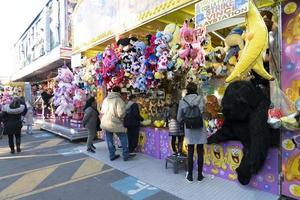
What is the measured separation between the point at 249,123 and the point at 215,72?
132 cm

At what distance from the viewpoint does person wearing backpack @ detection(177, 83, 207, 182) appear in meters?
4.85

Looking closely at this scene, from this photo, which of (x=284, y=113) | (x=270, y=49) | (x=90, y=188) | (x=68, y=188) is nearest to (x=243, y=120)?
(x=284, y=113)

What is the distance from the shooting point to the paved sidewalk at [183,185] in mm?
→ 4363

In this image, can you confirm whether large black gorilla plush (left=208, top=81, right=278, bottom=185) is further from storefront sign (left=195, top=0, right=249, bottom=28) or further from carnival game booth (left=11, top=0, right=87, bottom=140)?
carnival game booth (left=11, top=0, right=87, bottom=140)

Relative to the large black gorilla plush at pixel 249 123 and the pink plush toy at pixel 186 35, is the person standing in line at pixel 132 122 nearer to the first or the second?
the pink plush toy at pixel 186 35

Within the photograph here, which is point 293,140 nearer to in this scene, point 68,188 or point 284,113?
point 284,113

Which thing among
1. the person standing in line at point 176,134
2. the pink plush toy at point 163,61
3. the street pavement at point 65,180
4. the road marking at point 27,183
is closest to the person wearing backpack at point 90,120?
the street pavement at point 65,180

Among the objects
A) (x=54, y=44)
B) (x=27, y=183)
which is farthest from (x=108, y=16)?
(x=54, y=44)

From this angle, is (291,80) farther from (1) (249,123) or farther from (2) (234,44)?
(2) (234,44)

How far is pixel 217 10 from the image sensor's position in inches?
177

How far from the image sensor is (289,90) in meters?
4.15

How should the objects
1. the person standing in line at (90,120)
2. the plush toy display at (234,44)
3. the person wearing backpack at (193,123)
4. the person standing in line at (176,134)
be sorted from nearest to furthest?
the plush toy display at (234,44)
the person wearing backpack at (193,123)
the person standing in line at (176,134)
the person standing in line at (90,120)

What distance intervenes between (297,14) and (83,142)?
24.5ft

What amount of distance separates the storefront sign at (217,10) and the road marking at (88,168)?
353 centimetres
